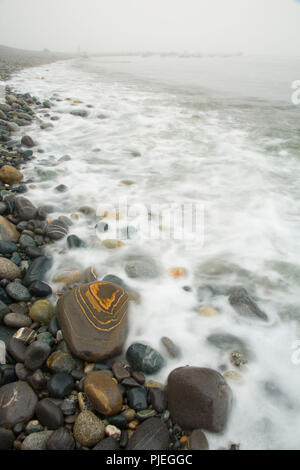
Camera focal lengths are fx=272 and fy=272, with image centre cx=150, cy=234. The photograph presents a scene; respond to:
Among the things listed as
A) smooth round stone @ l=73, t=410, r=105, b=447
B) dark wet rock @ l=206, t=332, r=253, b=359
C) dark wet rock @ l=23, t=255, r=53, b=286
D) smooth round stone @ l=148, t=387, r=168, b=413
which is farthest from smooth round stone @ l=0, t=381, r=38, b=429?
dark wet rock @ l=206, t=332, r=253, b=359

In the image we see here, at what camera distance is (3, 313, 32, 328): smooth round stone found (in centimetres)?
182

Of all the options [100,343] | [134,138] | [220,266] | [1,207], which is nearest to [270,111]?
[134,138]

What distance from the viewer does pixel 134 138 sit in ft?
20.7

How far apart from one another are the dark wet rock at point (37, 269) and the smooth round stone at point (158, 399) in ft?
4.20

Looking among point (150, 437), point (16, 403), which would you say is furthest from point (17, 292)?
point (150, 437)

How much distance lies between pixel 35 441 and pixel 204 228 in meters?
2.53

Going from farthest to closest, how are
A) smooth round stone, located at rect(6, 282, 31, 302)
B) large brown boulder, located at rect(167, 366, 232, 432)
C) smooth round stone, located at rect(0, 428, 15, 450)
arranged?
smooth round stone, located at rect(6, 282, 31, 302) → large brown boulder, located at rect(167, 366, 232, 432) → smooth round stone, located at rect(0, 428, 15, 450)

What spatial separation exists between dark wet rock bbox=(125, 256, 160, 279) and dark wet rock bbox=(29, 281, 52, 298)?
0.71 metres

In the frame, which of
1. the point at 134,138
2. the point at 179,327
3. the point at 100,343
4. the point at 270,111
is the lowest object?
the point at 179,327

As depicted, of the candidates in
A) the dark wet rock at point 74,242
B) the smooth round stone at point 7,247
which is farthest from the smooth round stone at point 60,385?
the dark wet rock at point 74,242

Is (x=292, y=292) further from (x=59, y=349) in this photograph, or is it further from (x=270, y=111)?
(x=270, y=111)

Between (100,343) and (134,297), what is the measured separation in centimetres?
61

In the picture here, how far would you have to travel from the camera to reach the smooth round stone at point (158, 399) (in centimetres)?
150

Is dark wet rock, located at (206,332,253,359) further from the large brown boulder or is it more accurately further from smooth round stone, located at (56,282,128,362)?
smooth round stone, located at (56,282,128,362)
